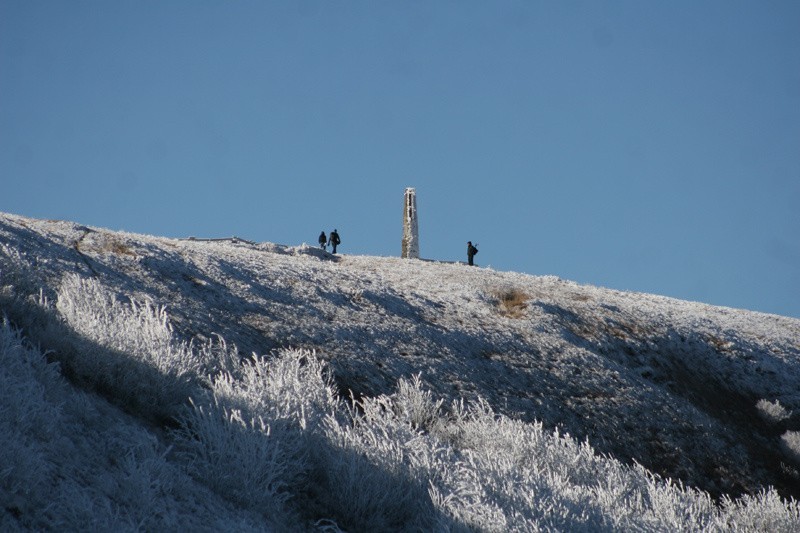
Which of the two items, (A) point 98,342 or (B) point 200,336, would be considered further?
(B) point 200,336

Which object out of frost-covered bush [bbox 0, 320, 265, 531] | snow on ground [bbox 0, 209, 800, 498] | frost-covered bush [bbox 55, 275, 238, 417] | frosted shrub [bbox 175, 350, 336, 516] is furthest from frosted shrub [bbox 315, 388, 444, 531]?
snow on ground [bbox 0, 209, 800, 498]

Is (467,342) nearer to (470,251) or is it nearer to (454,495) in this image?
(454,495)

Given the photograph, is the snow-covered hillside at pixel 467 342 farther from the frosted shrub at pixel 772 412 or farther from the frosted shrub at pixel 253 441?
the frosted shrub at pixel 253 441

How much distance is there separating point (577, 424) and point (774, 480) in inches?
172

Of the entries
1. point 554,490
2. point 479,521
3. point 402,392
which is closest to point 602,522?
point 554,490

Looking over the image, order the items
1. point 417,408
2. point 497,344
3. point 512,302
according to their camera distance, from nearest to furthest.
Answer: point 417,408
point 497,344
point 512,302

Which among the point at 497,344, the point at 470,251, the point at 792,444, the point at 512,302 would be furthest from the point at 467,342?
the point at 470,251

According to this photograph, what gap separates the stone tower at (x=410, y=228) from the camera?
4303 centimetres

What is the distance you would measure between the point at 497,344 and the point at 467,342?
797 mm

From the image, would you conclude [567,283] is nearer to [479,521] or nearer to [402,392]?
[402,392]

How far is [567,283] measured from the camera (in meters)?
29.2

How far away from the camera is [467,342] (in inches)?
652

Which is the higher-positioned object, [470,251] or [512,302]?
[470,251]

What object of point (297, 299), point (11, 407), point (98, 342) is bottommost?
point (11, 407)
